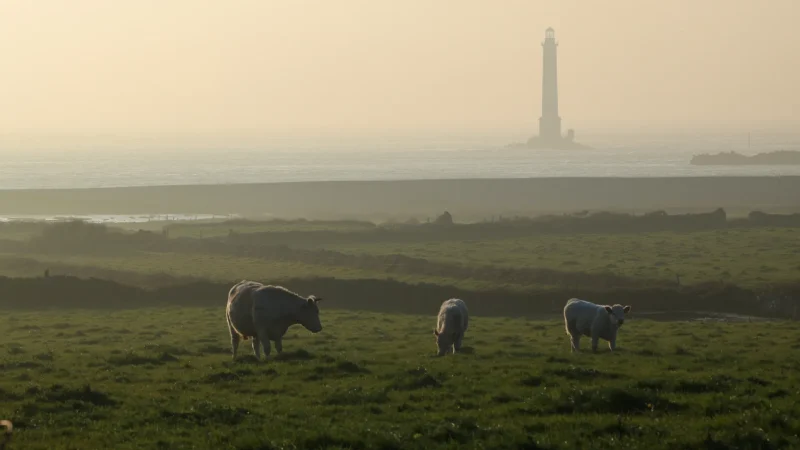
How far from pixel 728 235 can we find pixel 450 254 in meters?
21.1

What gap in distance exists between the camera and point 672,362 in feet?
81.0

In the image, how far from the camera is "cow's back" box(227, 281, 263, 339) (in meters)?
25.7

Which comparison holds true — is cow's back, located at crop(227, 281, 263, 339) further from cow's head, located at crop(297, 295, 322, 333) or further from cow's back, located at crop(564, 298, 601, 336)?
cow's back, located at crop(564, 298, 601, 336)

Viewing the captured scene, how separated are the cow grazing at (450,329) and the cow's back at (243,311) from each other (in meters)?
5.11

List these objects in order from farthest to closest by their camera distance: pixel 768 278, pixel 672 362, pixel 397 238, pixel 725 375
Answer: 1. pixel 397 238
2. pixel 768 278
3. pixel 672 362
4. pixel 725 375

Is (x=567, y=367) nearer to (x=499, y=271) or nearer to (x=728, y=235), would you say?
(x=499, y=271)

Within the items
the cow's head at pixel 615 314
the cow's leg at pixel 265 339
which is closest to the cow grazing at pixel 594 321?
the cow's head at pixel 615 314

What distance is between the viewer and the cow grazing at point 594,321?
27797 mm

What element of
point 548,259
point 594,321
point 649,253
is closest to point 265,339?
point 594,321

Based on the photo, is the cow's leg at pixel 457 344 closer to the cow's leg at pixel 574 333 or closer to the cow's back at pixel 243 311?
the cow's leg at pixel 574 333

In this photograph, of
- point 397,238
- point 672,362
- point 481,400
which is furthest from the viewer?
point 397,238

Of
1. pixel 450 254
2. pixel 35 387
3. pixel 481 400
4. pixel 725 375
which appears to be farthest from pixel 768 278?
pixel 35 387

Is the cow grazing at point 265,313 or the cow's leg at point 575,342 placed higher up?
the cow grazing at point 265,313

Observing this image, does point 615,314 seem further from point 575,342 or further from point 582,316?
point 575,342
